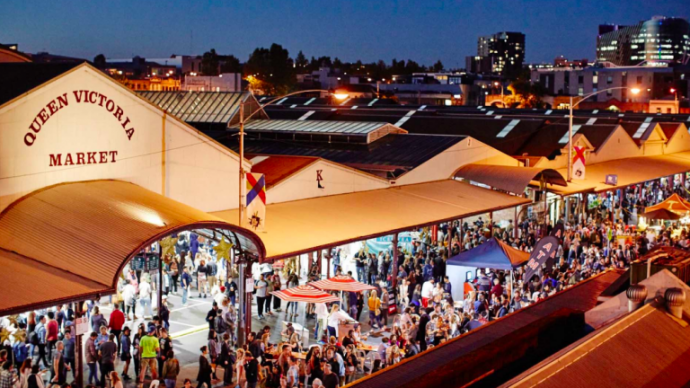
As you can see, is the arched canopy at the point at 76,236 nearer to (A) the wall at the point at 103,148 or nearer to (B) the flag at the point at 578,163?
(A) the wall at the point at 103,148

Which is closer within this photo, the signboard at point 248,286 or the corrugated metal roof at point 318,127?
the signboard at point 248,286

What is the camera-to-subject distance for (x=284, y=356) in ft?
55.4

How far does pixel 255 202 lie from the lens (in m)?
21.4

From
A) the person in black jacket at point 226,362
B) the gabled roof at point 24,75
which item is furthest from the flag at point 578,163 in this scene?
the gabled roof at point 24,75

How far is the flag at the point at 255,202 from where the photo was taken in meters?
21.2

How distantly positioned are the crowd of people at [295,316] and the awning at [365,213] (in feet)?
5.84

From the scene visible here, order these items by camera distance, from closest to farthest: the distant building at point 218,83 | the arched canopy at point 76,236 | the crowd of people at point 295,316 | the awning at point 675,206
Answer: the arched canopy at point 76,236 < the crowd of people at point 295,316 < the awning at point 675,206 < the distant building at point 218,83

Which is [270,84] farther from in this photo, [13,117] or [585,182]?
[13,117]

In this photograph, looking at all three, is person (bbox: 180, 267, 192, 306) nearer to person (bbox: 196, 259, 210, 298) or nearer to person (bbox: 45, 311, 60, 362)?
person (bbox: 196, 259, 210, 298)

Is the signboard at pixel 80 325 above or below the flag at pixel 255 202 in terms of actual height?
below

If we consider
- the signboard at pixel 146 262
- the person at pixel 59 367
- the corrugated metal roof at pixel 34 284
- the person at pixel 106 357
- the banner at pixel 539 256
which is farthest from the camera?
the banner at pixel 539 256

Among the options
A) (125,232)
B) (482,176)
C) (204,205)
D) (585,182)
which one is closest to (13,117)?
(125,232)

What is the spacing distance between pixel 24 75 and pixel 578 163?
85.6 feet

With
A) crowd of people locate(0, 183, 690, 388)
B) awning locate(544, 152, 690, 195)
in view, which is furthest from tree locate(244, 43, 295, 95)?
crowd of people locate(0, 183, 690, 388)
